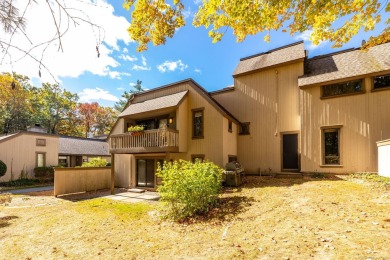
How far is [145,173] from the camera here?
16312 millimetres

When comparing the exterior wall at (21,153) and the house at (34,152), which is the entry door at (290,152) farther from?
the exterior wall at (21,153)

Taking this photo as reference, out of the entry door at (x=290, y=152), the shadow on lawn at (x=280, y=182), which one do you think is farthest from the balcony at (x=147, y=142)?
the entry door at (x=290, y=152)

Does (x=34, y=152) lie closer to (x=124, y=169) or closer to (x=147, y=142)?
(x=124, y=169)

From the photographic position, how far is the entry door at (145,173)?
52.4ft

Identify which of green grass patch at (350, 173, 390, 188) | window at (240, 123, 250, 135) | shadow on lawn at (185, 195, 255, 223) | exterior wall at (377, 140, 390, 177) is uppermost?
window at (240, 123, 250, 135)

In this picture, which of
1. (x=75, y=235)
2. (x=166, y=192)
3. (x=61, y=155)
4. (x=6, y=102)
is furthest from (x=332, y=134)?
(x=6, y=102)

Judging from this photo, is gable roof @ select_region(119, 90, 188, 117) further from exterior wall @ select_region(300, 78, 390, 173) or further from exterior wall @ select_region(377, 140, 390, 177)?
exterior wall @ select_region(377, 140, 390, 177)

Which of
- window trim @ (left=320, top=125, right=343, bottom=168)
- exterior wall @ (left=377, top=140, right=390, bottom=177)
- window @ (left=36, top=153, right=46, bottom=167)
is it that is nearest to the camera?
exterior wall @ (left=377, top=140, right=390, bottom=177)

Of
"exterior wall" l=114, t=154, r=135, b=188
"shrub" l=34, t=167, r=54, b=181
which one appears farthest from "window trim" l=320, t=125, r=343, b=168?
"shrub" l=34, t=167, r=54, b=181

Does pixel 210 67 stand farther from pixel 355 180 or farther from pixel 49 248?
pixel 49 248

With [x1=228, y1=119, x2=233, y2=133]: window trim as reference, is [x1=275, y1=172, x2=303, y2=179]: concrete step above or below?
below

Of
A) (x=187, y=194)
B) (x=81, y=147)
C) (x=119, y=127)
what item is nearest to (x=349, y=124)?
(x=187, y=194)

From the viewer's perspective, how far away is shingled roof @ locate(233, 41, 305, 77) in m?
14.8

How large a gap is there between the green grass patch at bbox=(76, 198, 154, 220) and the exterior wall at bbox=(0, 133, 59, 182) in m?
14.8
